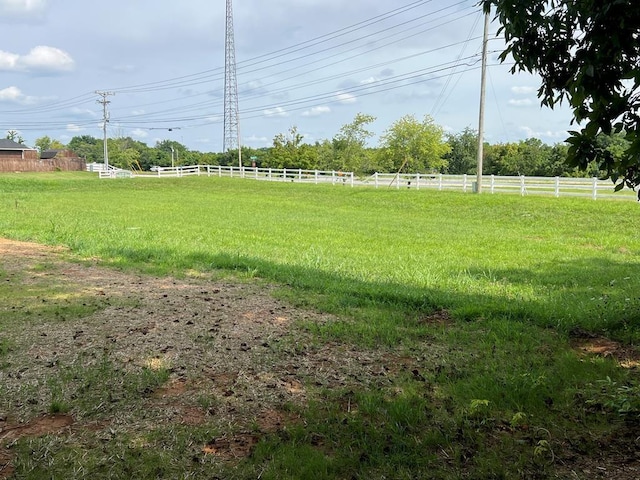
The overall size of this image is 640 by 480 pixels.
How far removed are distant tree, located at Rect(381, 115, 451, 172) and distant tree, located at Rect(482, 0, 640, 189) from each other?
169ft

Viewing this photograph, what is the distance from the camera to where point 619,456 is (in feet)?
9.58

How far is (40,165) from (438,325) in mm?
70402

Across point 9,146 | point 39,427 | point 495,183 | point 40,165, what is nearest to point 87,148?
point 9,146

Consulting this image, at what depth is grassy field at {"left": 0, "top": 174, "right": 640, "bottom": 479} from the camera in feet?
9.89

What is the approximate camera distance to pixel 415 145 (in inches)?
2169

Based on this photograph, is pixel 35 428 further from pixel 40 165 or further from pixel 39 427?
pixel 40 165

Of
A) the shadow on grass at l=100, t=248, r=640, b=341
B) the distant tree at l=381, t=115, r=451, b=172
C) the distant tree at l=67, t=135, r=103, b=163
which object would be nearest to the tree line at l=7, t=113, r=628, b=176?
the distant tree at l=381, t=115, r=451, b=172

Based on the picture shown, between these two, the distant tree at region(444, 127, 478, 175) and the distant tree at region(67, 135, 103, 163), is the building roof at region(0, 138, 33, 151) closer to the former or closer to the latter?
the distant tree at region(67, 135, 103, 163)

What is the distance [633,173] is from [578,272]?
239 inches

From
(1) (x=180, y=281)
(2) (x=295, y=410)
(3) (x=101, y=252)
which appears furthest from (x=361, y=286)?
(3) (x=101, y=252)

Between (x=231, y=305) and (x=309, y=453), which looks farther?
(x=231, y=305)

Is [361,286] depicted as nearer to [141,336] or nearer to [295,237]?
[141,336]

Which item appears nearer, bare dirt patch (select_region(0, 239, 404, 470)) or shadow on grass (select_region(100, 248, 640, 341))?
bare dirt patch (select_region(0, 239, 404, 470))

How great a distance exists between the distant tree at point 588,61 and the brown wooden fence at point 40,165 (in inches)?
2675
